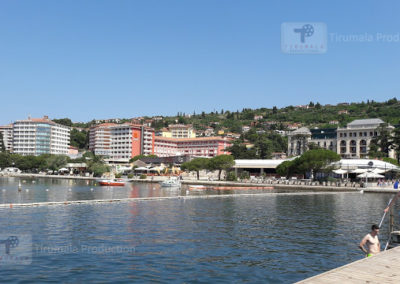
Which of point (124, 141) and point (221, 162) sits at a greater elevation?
point (124, 141)

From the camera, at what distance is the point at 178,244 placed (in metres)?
20.5

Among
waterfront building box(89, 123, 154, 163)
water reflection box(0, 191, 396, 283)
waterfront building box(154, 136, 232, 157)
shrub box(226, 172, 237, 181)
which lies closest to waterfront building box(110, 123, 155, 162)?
waterfront building box(89, 123, 154, 163)

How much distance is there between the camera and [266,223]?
28.8m

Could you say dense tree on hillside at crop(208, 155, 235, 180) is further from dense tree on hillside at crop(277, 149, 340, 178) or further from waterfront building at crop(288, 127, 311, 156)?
waterfront building at crop(288, 127, 311, 156)

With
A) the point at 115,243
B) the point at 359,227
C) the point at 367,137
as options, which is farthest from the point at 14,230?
the point at 367,137

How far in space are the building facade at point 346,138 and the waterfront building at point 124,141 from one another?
209ft

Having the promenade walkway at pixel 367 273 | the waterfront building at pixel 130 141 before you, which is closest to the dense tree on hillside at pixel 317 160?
the promenade walkway at pixel 367 273

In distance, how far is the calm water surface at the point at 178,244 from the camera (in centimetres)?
1543

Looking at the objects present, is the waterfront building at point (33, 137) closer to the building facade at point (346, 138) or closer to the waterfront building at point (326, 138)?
the building facade at point (346, 138)

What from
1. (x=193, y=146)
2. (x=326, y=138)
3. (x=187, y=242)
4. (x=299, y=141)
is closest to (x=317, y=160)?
(x=187, y=242)

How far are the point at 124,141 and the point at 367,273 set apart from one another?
556 ft

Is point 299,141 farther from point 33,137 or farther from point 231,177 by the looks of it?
point 33,137

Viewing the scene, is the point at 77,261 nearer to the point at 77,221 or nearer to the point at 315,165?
the point at 77,221

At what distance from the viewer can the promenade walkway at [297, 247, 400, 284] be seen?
1082cm
